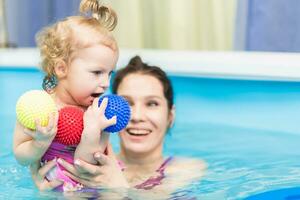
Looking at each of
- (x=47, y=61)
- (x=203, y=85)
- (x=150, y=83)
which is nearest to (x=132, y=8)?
(x=203, y=85)

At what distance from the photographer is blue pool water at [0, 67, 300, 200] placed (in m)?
2.53

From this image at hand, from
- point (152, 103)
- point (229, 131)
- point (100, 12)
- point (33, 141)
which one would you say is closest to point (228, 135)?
point (229, 131)

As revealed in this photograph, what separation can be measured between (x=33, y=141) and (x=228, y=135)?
4.73ft

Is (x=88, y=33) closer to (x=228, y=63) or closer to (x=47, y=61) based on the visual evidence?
(x=47, y=61)

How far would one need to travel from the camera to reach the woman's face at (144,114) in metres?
2.75

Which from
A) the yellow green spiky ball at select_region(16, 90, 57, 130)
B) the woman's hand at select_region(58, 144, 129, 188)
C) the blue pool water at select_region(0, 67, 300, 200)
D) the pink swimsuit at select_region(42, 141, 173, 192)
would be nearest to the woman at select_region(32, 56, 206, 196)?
the blue pool water at select_region(0, 67, 300, 200)

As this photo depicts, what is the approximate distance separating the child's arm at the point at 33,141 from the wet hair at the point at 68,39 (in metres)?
0.23

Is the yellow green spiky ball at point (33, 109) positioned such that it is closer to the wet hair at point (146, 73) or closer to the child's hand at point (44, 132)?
the child's hand at point (44, 132)

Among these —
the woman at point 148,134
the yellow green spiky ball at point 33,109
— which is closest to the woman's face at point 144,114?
the woman at point 148,134

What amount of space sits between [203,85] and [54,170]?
1.60m

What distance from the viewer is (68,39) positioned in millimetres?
2227

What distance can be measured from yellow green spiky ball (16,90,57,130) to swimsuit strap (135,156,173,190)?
55cm

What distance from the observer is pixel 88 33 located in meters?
2.23

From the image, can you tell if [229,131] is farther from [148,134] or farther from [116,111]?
[116,111]
